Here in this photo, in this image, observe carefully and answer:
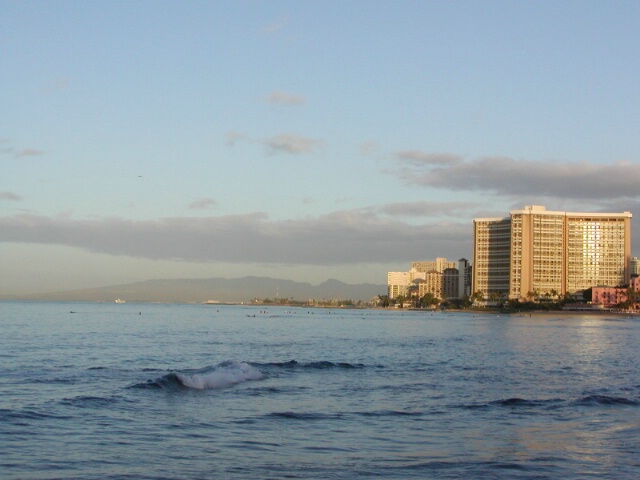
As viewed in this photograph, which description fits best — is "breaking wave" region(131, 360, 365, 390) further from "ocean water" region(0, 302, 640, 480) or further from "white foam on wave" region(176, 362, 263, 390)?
"ocean water" region(0, 302, 640, 480)

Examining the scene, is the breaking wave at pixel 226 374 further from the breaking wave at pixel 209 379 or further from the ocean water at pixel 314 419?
the ocean water at pixel 314 419

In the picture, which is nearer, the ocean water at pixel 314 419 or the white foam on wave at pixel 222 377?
the ocean water at pixel 314 419

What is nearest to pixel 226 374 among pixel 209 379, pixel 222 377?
pixel 222 377

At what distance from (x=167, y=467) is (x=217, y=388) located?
15430mm

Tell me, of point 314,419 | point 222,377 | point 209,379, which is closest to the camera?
point 314,419

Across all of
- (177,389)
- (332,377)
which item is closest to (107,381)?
(177,389)

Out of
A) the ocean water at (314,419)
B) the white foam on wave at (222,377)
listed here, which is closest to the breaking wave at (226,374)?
the white foam on wave at (222,377)

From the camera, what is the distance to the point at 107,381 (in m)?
34.0

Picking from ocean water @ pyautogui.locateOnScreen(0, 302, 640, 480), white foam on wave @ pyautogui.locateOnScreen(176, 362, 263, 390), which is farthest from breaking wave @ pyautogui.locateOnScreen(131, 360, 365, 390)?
ocean water @ pyautogui.locateOnScreen(0, 302, 640, 480)

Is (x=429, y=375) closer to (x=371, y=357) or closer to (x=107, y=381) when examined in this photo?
(x=371, y=357)

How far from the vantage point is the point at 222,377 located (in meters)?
35.0

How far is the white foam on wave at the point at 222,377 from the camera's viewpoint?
33.0 m

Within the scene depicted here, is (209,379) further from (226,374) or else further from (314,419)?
(314,419)

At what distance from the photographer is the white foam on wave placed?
33000 millimetres
